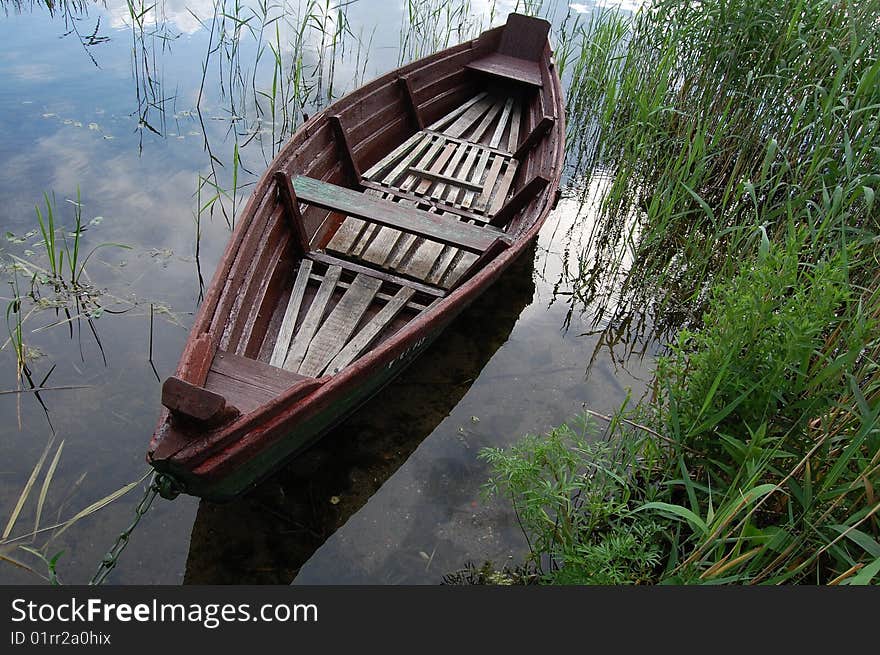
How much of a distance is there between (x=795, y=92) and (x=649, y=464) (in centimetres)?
338

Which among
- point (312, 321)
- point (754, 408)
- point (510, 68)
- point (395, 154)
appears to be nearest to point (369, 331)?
point (312, 321)

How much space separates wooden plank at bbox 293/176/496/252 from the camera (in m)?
4.02

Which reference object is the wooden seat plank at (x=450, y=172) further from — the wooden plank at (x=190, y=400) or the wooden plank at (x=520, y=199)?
the wooden plank at (x=190, y=400)

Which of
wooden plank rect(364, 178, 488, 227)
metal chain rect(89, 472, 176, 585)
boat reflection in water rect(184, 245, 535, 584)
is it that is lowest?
boat reflection in water rect(184, 245, 535, 584)

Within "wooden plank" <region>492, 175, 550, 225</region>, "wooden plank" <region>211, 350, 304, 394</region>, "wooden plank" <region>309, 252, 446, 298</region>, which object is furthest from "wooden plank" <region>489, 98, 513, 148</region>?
"wooden plank" <region>211, 350, 304, 394</region>

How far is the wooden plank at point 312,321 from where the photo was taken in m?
3.48

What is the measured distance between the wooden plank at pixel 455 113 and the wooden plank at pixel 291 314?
2.63m

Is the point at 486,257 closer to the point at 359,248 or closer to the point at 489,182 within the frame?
the point at 359,248

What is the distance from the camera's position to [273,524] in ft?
10.2

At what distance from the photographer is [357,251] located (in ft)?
14.4

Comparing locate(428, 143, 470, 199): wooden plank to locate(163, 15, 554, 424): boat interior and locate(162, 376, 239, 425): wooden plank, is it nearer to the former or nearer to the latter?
locate(163, 15, 554, 424): boat interior

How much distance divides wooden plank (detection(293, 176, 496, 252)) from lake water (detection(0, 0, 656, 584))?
28.8 inches

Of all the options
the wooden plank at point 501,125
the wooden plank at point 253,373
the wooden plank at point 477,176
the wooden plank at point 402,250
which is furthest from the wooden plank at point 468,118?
the wooden plank at point 253,373

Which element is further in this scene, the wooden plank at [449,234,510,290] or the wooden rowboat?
the wooden plank at [449,234,510,290]
